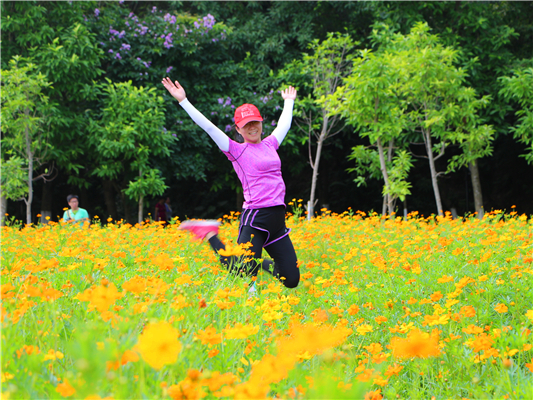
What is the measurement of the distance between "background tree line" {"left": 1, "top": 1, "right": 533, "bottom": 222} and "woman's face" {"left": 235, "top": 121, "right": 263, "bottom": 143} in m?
5.23

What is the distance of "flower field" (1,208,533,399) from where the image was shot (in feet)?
3.93

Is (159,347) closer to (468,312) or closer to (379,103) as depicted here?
(468,312)

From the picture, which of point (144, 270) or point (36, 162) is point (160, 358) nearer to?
point (144, 270)

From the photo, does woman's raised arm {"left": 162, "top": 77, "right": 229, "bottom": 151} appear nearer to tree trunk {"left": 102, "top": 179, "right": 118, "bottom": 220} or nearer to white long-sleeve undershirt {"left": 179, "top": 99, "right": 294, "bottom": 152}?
white long-sleeve undershirt {"left": 179, "top": 99, "right": 294, "bottom": 152}

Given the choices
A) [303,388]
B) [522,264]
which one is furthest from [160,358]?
[522,264]

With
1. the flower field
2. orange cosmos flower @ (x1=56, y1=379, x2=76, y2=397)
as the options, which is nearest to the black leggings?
the flower field

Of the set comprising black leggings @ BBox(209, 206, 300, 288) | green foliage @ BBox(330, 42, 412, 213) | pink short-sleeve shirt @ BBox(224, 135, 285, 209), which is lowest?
black leggings @ BBox(209, 206, 300, 288)

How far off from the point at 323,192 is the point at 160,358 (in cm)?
1550

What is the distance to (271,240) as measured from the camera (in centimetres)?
354

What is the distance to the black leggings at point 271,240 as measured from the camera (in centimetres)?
338

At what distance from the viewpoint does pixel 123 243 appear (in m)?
4.78

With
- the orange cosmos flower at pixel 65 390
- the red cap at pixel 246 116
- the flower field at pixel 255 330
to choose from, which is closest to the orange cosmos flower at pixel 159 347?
the flower field at pixel 255 330

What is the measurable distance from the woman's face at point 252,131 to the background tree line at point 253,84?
5233 millimetres

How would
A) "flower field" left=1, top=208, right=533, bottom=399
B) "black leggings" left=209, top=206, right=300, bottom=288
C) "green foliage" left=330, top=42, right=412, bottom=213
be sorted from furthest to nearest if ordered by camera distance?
"green foliage" left=330, top=42, right=412, bottom=213 → "black leggings" left=209, top=206, right=300, bottom=288 → "flower field" left=1, top=208, right=533, bottom=399
